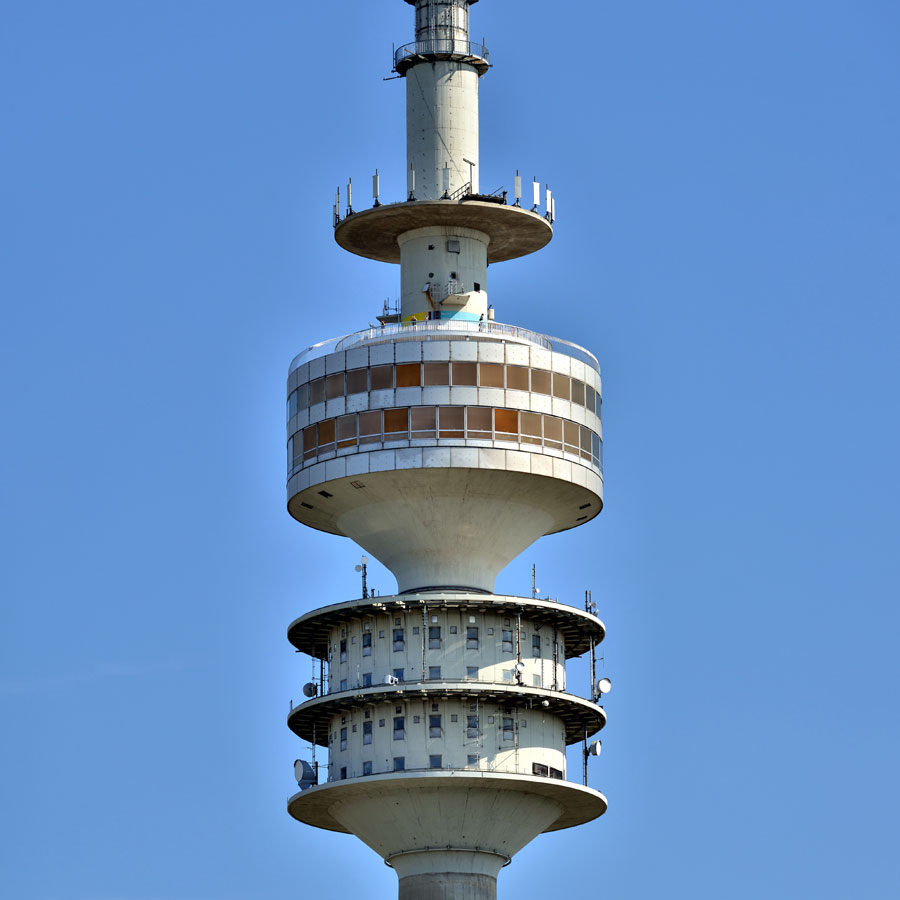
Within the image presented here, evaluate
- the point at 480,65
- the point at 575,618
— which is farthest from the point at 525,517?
the point at 480,65

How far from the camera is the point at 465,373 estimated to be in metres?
106

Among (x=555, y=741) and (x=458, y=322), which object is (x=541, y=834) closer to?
(x=555, y=741)

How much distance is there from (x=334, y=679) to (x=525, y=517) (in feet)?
32.3

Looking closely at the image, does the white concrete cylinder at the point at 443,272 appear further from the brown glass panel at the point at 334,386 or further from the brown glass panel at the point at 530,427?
the brown glass panel at the point at 530,427

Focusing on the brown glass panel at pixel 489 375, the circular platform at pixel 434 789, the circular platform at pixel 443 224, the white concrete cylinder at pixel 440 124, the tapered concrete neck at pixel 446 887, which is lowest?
the tapered concrete neck at pixel 446 887

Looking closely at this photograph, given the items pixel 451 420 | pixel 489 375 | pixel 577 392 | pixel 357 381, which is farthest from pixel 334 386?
pixel 577 392

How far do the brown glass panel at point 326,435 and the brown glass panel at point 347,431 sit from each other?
388 mm

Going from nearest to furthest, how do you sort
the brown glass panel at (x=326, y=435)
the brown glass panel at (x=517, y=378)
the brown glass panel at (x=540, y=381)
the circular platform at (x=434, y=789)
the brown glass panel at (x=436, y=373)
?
1. the circular platform at (x=434, y=789)
2. the brown glass panel at (x=436, y=373)
3. the brown glass panel at (x=517, y=378)
4. the brown glass panel at (x=540, y=381)
5. the brown glass panel at (x=326, y=435)

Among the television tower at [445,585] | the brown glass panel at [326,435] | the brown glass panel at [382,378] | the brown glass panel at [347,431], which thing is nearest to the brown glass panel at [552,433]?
the television tower at [445,585]

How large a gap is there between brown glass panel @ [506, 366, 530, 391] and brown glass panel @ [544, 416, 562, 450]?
1.53 metres

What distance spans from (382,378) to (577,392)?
26.0 ft

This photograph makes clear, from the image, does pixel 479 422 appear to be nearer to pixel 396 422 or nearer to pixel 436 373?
pixel 436 373

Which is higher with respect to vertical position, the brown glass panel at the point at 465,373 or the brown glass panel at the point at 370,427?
the brown glass panel at the point at 465,373

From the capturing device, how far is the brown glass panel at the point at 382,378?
107m
